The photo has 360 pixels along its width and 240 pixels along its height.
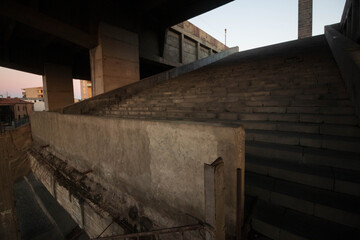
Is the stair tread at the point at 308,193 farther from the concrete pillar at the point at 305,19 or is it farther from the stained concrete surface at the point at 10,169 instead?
the concrete pillar at the point at 305,19

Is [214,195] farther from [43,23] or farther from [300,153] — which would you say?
[43,23]

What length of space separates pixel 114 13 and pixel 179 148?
33.1ft

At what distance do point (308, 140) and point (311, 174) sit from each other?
703 millimetres

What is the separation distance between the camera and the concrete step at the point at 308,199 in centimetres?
162

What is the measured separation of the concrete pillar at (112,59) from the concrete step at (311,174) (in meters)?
8.43

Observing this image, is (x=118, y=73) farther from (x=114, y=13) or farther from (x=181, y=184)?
(x=181, y=184)

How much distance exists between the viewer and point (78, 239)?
6.09 m

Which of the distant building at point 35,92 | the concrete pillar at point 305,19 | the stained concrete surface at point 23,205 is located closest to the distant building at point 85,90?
the distant building at point 35,92

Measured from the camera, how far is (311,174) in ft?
6.41

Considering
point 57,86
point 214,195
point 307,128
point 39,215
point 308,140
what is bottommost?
point 39,215

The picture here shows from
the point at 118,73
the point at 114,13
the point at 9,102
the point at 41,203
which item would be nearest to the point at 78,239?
the point at 41,203

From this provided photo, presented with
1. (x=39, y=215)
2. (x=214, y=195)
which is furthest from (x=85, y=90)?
(x=214, y=195)

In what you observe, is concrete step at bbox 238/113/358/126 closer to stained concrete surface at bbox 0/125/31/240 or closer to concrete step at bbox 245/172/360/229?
concrete step at bbox 245/172/360/229

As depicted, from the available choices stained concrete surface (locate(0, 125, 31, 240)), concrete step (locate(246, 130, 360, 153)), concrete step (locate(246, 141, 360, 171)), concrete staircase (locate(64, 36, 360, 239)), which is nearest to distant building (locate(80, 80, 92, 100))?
stained concrete surface (locate(0, 125, 31, 240))
